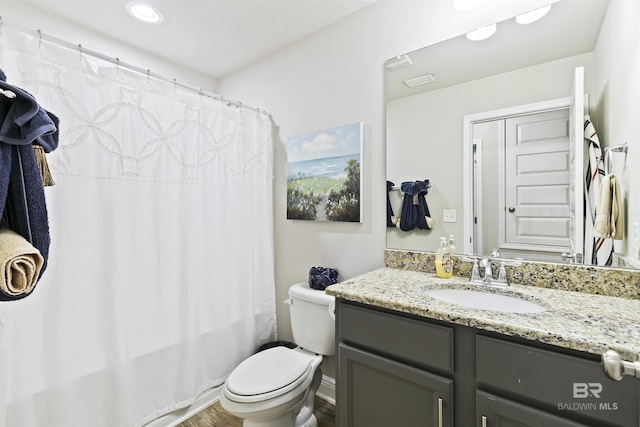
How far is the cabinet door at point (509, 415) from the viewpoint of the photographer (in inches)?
31.9

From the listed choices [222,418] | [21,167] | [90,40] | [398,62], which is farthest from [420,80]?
[222,418]

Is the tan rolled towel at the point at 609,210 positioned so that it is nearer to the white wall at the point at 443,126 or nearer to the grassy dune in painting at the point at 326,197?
the white wall at the point at 443,126

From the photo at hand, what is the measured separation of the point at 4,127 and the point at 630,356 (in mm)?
1532

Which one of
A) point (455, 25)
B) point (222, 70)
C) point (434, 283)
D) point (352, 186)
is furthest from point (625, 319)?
point (222, 70)

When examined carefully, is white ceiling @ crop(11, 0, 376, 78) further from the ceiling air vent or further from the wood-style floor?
the wood-style floor

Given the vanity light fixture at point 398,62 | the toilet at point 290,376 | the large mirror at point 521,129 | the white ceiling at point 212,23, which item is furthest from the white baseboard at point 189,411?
the white ceiling at point 212,23

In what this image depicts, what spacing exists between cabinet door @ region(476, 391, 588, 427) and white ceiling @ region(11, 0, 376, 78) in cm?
201

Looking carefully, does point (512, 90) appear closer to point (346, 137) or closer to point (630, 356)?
point (346, 137)

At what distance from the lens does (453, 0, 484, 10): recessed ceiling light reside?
1.45 m

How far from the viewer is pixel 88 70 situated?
141cm

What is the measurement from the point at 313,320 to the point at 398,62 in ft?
5.06

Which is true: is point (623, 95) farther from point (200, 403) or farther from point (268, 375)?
point (200, 403)

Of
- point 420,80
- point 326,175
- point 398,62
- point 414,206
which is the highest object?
point 398,62

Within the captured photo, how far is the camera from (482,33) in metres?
1.44
